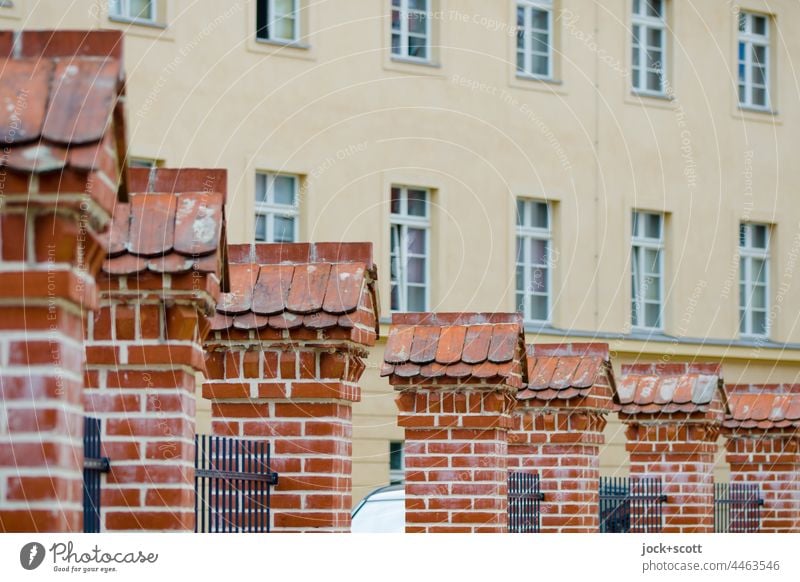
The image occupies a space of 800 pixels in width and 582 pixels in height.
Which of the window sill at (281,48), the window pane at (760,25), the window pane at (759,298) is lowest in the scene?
the window pane at (759,298)

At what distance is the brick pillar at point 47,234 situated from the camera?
3684mm

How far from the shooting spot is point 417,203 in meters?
23.9

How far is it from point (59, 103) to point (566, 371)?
6.73 meters

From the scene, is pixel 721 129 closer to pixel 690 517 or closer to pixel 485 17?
pixel 485 17

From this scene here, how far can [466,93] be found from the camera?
77.4 feet

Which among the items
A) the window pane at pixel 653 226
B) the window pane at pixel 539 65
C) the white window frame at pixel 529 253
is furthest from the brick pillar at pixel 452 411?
the window pane at pixel 653 226

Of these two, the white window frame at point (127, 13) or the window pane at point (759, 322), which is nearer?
the white window frame at point (127, 13)

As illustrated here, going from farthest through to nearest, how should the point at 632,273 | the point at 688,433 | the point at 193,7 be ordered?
the point at 632,273 < the point at 193,7 < the point at 688,433

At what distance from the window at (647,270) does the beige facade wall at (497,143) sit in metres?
A: 0.17

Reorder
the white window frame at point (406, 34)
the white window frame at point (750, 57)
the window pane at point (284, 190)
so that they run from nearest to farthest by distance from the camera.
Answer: the window pane at point (284, 190) → the white window frame at point (406, 34) → the white window frame at point (750, 57)

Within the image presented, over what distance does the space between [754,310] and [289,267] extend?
70.2 ft

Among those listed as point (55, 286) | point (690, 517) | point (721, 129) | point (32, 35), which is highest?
point (721, 129)

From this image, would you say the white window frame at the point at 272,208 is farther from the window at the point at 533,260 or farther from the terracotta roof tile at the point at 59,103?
the terracotta roof tile at the point at 59,103
